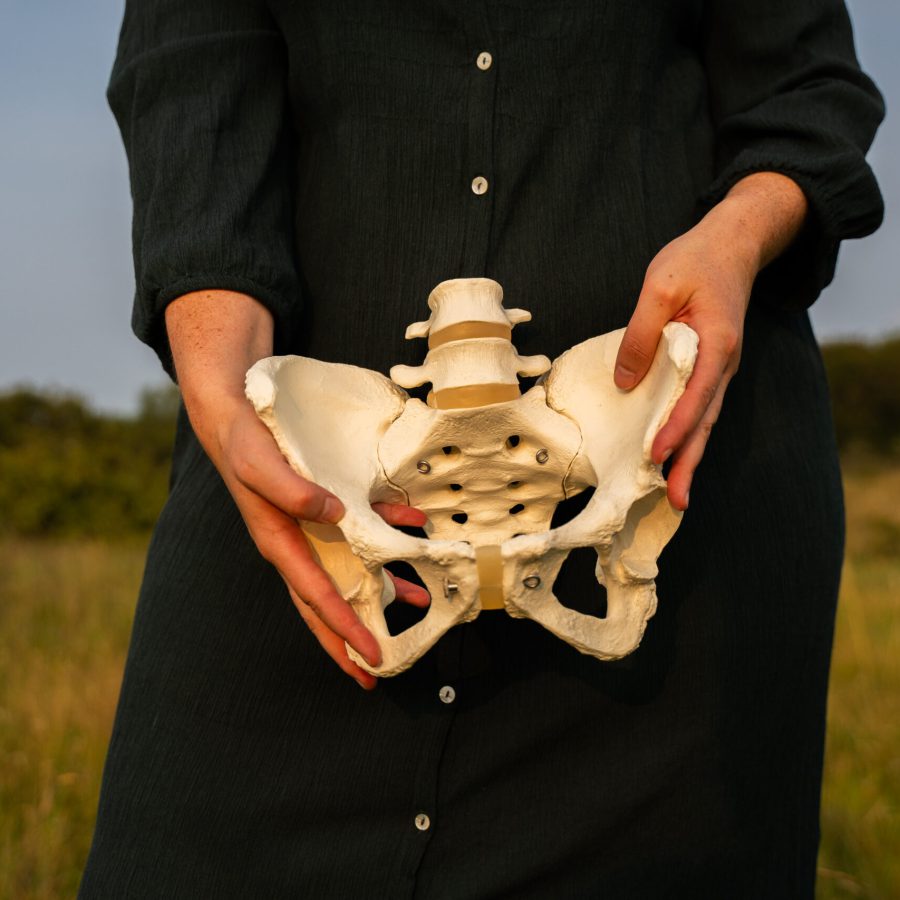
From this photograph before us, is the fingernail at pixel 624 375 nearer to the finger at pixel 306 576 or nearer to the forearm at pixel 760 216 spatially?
the forearm at pixel 760 216

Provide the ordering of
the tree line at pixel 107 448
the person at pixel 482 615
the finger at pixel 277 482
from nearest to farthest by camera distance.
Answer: the finger at pixel 277 482, the person at pixel 482 615, the tree line at pixel 107 448

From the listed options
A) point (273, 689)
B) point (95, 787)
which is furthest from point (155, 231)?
point (95, 787)

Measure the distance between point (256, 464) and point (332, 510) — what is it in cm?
10

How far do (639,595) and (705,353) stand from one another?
30 centimetres

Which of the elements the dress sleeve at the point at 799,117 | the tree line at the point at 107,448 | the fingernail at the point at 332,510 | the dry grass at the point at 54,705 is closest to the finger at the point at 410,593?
the fingernail at the point at 332,510

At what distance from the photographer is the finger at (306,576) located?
1.15 metres

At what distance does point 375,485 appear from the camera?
4.08 ft

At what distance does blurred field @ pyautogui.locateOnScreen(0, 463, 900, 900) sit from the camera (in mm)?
2773

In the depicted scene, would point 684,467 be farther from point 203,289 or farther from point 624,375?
point 203,289

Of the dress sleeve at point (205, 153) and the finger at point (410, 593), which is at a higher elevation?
the dress sleeve at point (205, 153)

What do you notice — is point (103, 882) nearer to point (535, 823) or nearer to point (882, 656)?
point (535, 823)

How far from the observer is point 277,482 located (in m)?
1.08

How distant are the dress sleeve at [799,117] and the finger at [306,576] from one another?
0.82 metres

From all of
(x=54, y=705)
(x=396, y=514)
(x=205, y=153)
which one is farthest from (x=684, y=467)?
(x=54, y=705)
